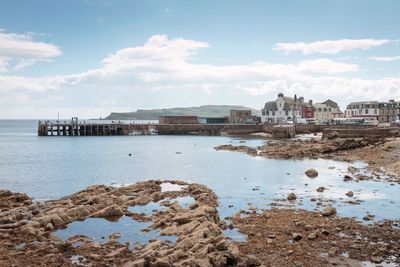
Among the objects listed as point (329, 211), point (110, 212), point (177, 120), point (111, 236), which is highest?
point (177, 120)

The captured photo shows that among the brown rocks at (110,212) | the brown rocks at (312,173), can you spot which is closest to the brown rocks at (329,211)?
the brown rocks at (110,212)

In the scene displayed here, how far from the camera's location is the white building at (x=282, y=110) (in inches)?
5782

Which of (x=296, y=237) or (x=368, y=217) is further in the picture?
(x=368, y=217)

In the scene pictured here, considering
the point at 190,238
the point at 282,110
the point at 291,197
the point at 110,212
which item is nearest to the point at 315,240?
the point at 190,238

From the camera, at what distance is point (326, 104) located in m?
158

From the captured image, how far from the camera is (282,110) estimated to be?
148375 millimetres

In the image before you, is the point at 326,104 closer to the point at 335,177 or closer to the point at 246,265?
the point at 335,177

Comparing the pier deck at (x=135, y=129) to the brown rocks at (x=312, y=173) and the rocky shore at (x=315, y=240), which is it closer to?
the brown rocks at (x=312, y=173)

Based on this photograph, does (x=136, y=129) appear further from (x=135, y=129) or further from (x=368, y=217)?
(x=368, y=217)

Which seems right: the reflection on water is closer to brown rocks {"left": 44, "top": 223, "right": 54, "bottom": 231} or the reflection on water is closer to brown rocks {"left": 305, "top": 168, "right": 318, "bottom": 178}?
brown rocks {"left": 305, "top": 168, "right": 318, "bottom": 178}

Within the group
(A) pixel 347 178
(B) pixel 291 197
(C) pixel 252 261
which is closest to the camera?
(C) pixel 252 261

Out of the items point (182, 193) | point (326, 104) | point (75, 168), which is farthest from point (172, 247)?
point (326, 104)

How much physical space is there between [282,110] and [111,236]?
129 meters

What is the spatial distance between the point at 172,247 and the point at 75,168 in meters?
40.8
